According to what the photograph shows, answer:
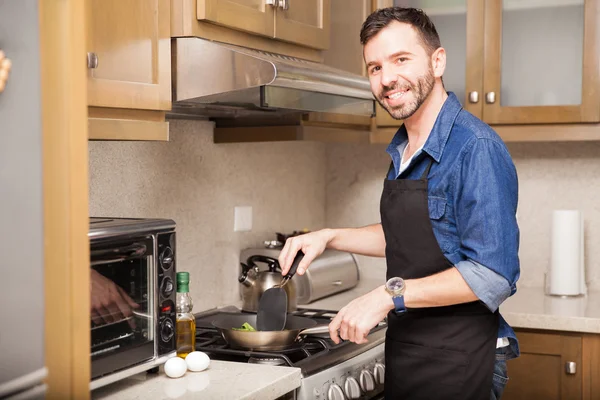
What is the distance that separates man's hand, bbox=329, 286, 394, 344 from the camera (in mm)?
1687

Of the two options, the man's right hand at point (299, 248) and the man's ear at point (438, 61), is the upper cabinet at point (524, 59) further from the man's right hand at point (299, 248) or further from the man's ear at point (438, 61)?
the man's right hand at point (299, 248)

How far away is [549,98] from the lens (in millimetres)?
2826

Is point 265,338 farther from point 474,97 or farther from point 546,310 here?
point 474,97

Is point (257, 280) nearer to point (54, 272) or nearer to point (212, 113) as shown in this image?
point (212, 113)

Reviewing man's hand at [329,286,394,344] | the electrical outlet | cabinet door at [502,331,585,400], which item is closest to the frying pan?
man's hand at [329,286,394,344]

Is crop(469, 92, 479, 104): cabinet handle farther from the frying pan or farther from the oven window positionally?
the oven window

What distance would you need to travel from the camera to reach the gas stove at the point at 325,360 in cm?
197

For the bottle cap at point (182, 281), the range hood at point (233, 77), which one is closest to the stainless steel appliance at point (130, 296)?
the bottle cap at point (182, 281)

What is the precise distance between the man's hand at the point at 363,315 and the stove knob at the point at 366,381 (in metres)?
0.46

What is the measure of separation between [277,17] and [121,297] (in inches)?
38.8

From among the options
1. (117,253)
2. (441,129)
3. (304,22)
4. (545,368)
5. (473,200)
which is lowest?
(545,368)

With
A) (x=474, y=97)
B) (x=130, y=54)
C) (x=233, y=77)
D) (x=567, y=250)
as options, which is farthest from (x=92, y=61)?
(x=567, y=250)

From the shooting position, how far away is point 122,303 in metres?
1.70

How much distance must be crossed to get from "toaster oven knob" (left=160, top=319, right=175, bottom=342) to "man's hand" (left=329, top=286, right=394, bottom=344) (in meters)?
0.39
